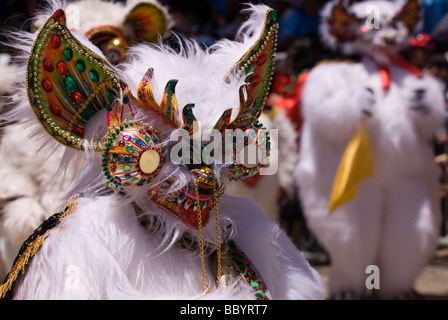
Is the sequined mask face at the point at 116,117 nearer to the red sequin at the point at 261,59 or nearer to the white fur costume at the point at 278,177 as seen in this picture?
the red sequin at the point at 261,59

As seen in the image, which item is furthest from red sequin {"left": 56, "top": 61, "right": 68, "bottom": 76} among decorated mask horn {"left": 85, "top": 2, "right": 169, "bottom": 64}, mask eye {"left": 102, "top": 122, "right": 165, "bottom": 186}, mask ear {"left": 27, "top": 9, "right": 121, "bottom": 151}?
decorated mask horn {"left": 85, "top": 2, "right": 169, "bottom": 64}

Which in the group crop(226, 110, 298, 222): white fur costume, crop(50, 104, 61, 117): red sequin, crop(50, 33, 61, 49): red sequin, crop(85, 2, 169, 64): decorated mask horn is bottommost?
crop(226, 110, 298, 222): white fur costume

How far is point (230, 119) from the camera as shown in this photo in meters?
1.30

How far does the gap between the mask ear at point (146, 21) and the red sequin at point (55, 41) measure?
2.61 feet

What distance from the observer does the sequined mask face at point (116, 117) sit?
4.01 ft

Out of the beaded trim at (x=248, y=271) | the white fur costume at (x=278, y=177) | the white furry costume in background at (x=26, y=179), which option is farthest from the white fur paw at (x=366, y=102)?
the beaded trim at (x=248, y=271)

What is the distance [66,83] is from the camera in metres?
1.27

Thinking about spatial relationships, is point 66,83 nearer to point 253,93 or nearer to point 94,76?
point 94,76

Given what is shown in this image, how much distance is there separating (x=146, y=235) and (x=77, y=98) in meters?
0.32

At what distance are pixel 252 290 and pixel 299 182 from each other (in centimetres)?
224

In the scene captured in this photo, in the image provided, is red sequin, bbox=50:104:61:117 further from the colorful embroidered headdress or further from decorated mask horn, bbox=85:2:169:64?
decorated mask horn, bbox=85:2:169:64

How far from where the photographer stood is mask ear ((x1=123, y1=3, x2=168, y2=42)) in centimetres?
203

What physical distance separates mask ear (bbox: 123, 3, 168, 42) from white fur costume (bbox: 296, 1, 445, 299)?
1.47m
